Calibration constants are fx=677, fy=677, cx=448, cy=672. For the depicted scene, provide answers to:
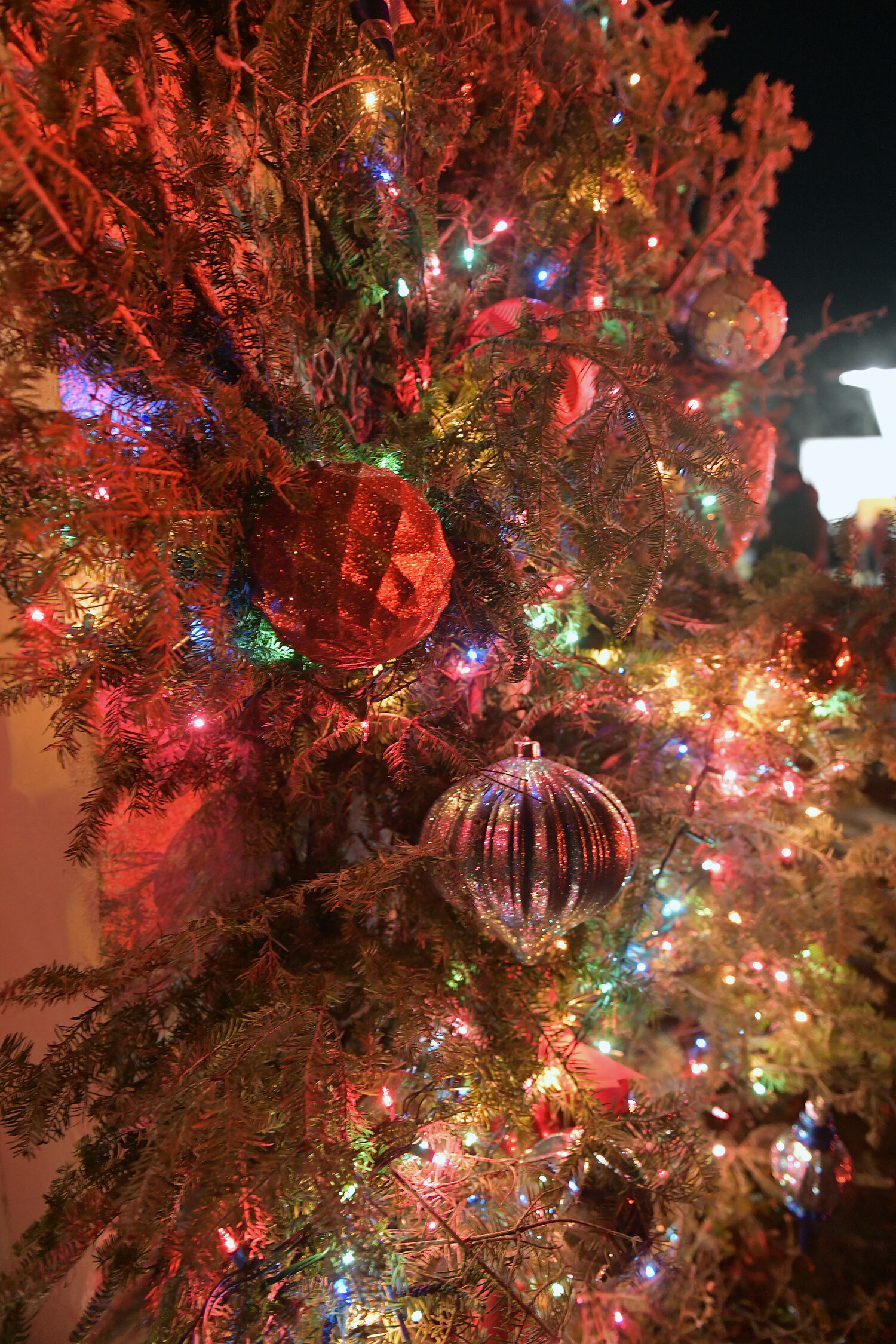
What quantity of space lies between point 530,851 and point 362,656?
0.23 metres

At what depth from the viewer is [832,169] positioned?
145 centimetres

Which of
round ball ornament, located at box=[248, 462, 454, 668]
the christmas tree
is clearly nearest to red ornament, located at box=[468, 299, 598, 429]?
the christmas tree

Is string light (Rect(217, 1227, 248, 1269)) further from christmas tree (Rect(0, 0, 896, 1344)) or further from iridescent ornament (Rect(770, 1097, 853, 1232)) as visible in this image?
iridescent ornament (Rect(770, 1097, 853, 1232))

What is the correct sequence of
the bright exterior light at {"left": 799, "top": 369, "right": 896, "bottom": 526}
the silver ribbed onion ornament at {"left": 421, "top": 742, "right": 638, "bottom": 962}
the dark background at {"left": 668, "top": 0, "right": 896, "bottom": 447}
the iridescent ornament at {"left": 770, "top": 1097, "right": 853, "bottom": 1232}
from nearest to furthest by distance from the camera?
the silver ribbed onion ornament at {"left": 421, "top": 742, "right": 638, "bottom": 962} → the iridescent ornament at {"left": 770, "top": 1097, "right": 853, "bottom": 1232} → the dark background at {"left": 668, "top": 0, "right": 896, "bottom": 447} → the bright exterior light at {"left": 799, "top": 369, "right": 896, "bottom": 526}

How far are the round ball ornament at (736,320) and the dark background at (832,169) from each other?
621 mm

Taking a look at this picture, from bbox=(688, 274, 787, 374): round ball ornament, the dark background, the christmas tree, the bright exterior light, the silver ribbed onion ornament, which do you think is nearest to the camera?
the christmas tree

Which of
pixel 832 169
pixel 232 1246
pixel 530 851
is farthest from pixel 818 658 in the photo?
pixel 832 169

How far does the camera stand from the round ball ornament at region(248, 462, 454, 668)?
450 millimetres

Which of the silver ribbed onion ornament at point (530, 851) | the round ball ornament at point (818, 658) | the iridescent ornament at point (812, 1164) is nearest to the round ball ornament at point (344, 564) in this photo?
the silver ribbed onion ornament at point (530, 851)

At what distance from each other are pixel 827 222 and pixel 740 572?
947 mm

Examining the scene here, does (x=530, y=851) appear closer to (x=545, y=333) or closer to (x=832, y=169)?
(x=545, y=333)

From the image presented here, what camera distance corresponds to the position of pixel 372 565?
0.45 meters

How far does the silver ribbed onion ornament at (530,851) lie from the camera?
1.86ft

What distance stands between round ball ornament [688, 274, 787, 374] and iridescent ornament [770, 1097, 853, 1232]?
1292mm
